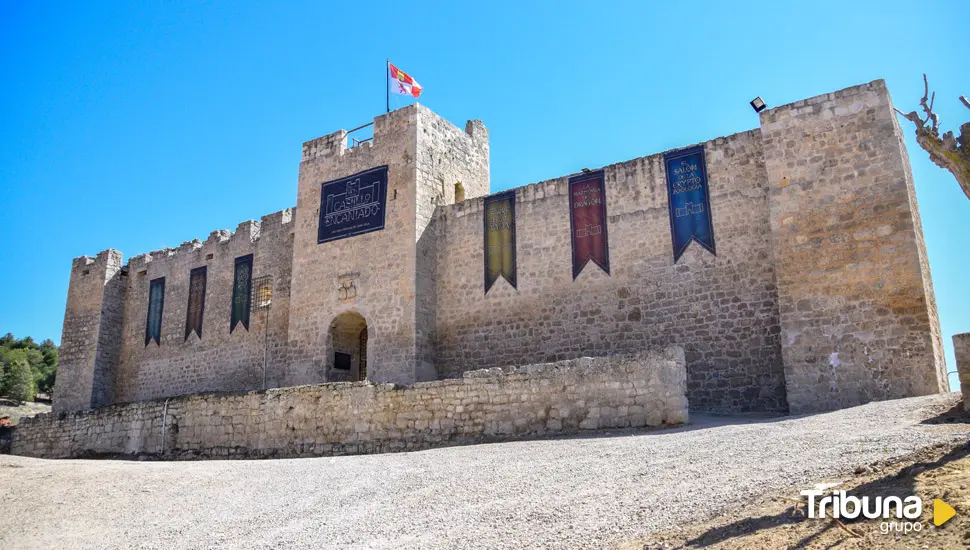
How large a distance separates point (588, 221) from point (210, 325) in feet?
36.7

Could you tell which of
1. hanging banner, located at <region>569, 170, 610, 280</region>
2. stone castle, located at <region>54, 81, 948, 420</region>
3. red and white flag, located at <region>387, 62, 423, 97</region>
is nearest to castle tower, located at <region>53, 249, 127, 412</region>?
stone castle, located at <region>54, 81, 948, 420</region>

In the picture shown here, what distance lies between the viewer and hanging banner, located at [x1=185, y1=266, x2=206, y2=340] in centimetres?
1975

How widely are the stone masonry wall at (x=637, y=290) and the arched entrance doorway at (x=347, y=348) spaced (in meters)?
2.26

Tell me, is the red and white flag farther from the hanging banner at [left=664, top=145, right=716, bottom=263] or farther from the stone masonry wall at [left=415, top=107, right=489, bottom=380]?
the hanging banner at [left=664, top=145, right=716, bottom=263]

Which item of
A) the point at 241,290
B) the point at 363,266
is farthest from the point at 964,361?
the point at 241,290

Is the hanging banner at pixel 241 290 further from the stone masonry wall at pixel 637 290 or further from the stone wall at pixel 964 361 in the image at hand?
the stone wall at pixel 964 361

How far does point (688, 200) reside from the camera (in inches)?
497

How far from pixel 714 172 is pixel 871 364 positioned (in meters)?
4.13

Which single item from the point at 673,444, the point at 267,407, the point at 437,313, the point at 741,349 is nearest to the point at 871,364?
the point at 741,349

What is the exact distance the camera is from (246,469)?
972 centimetres

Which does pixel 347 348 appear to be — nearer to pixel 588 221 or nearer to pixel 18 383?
pixel 588 221

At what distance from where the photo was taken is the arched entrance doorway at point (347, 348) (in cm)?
1583

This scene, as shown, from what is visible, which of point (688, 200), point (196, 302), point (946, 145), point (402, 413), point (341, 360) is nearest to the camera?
point (946, 145)

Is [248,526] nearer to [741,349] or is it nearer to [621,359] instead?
[621,359]
